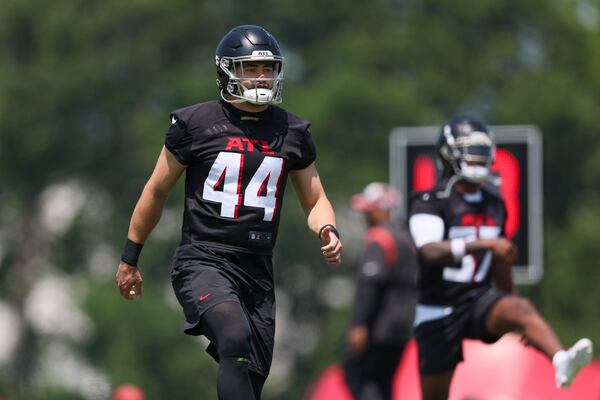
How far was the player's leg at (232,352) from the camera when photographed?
8.24 metres

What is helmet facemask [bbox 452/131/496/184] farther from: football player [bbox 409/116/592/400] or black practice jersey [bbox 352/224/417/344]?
black practice jersey [bbox 352/224/417/344]

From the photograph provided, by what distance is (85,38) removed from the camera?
42.8m

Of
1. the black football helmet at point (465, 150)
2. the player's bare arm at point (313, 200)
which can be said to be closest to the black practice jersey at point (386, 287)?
the black football helmet at point (465, 150)

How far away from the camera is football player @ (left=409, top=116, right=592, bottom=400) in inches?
411

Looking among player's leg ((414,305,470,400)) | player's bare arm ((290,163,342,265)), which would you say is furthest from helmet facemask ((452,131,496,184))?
player's bare arm ((290,163,342,265))

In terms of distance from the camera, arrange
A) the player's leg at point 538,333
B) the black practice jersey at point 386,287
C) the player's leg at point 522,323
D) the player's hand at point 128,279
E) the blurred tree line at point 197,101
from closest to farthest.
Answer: the player's hand at point 128,279
the player's leg at point 538,333
the player's leg at point 522,323
the black practice jersey at point 386,287
the blurred tree line at point 197,101

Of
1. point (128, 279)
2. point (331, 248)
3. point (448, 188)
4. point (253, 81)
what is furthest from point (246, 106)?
point (448, 188)

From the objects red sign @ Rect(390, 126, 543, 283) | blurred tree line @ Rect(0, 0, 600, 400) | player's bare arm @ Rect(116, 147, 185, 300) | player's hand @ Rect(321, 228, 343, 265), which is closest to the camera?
player's hand @ Rect(321, 228, 343, 265)

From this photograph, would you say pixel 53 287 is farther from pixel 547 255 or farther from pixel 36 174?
pixel 547 255

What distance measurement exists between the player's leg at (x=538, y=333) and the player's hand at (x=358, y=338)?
3.37 m

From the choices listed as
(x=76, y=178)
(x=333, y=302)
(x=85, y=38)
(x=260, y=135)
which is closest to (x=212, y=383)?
(x=333, y=302)

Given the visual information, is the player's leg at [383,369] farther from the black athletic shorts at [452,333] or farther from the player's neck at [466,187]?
the player's neck at [466,187]

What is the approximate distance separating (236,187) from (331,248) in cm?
58

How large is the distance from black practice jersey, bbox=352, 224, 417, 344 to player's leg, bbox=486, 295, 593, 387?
3586 mm
